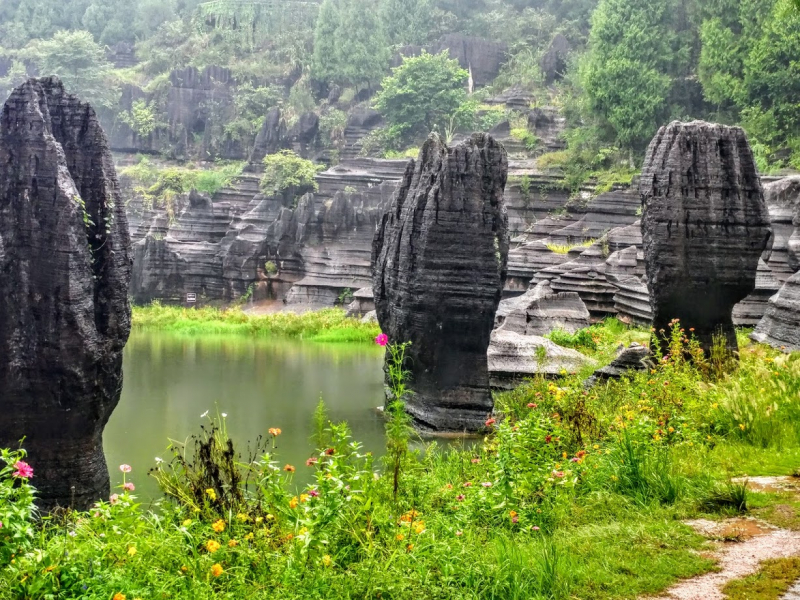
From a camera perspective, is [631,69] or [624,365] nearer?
[624,365]

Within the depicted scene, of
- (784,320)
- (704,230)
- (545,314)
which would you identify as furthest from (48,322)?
(545,314)

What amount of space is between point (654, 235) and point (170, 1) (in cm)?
6684

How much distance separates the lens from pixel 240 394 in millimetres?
15609

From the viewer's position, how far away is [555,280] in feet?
87.5

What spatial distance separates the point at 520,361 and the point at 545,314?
7114 mm

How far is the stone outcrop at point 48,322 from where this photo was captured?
8.16m

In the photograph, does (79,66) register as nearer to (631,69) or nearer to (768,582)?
(631,69)

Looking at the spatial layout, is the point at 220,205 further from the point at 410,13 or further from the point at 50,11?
the point at 50,11

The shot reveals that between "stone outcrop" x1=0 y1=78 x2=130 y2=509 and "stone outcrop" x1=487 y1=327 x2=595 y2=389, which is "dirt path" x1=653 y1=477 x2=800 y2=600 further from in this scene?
"stone outcrop" x1=487 y1=327 x2=595 y2=389

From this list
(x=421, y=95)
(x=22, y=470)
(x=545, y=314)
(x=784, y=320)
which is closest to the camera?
(x=22, y=470)

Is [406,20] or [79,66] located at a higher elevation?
[406,20]

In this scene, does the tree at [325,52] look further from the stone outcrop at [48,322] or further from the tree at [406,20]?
the stone outcrop at [48,322]

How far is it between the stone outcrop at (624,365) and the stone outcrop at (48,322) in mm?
7945

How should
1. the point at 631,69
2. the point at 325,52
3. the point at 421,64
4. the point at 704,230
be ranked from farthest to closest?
the point at 325,52 → the point at 421,64 → the point at 631,69 → the point at 704,230
